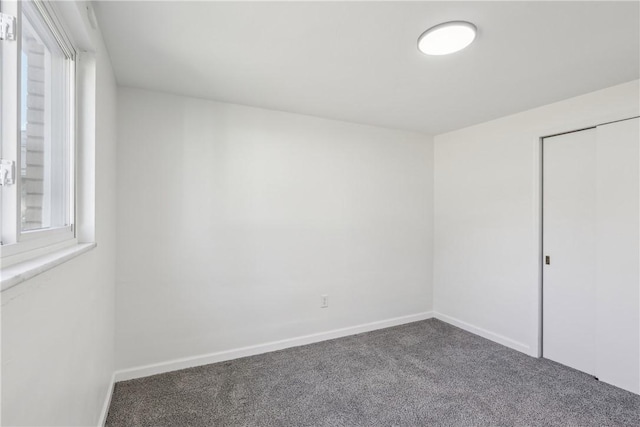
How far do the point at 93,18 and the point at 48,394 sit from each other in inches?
65.4

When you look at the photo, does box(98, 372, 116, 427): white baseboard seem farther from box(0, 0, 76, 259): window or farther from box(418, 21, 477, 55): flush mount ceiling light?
box(418, 21, 477, 55): flush mount ceiling light

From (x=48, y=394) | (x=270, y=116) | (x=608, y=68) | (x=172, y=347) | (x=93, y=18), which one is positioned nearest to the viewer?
(x=48, y=394)

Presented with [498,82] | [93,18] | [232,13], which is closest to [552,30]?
[498,82]

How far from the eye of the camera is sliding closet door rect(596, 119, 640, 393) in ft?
7.66

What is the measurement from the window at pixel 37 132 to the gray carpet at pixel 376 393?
58.5 inches

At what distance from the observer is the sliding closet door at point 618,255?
7.66ft

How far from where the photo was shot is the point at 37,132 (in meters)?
1.16

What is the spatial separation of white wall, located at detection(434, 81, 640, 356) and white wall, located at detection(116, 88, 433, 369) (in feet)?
1.14

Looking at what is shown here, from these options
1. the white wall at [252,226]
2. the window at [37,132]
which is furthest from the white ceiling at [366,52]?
the window at [37,132]

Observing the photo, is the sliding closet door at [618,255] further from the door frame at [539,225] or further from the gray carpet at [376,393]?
the door frame at [539,225]

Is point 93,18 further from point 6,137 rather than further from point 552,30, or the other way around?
point 552,30

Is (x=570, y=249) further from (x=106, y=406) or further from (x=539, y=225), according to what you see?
(x=106, y=406)

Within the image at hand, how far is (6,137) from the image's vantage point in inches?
34.1

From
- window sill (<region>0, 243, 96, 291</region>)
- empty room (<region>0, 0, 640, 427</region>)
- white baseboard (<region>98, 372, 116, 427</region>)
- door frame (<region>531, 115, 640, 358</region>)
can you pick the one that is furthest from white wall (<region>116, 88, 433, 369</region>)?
window sill (<region>0, 243, 96, 291</region>)
